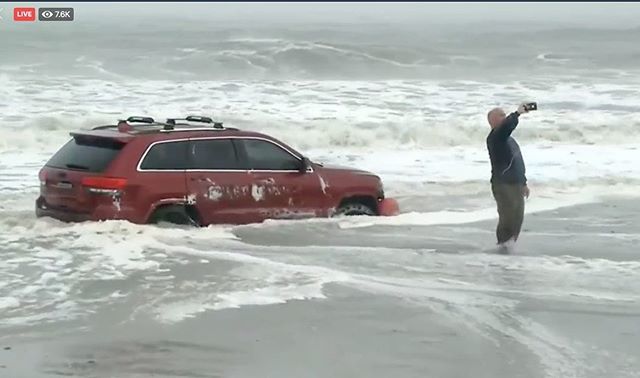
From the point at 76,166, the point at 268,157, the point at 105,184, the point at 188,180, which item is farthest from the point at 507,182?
the point at 76,166

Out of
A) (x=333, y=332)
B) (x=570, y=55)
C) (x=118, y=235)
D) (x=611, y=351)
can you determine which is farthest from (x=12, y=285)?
(x=570, y=55)

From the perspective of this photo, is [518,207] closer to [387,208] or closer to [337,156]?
[387,208]

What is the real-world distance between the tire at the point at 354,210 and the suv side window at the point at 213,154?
1559mm

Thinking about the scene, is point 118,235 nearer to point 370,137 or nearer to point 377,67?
point 370,137

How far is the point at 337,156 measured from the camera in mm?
24625

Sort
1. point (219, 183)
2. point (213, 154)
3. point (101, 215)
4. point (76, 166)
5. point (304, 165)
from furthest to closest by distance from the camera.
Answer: point (304, 165)
point (213, 154)
point (219, 183)
point (76, 166)
point (101, 215)

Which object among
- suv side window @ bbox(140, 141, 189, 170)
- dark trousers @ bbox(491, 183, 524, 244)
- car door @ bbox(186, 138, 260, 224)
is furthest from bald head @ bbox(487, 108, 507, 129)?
suv side window @ bbox(140, 141, 189, 170)

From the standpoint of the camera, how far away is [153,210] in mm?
12102

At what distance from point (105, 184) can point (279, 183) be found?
2298 millimetres

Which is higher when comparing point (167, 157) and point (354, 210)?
point (167, 157)

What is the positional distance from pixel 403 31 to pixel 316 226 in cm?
7207

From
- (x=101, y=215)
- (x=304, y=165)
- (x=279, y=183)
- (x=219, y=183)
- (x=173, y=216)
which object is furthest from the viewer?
(x=304, y=165)

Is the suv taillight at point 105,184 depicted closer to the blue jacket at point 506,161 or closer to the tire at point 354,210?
the tire at point 354,210

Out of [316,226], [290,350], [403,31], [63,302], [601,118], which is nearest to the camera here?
[290,350]
